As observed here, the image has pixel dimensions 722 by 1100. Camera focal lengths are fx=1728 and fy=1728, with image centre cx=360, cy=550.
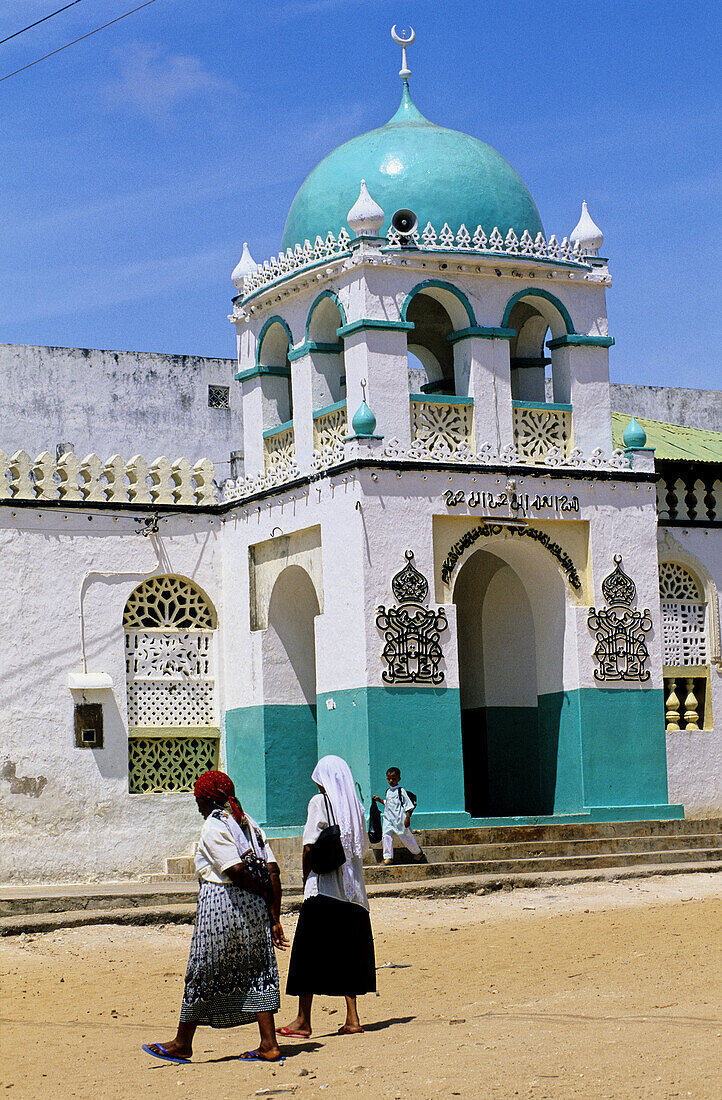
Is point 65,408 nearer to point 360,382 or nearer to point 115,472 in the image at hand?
point 115,472

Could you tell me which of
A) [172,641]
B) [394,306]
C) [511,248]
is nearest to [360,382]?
[394,306]

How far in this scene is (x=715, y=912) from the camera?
1234 centimetres

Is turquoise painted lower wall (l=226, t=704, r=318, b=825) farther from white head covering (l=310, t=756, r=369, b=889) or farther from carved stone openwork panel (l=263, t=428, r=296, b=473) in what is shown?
white head covering (l=310, t=756, r=369, b=889)

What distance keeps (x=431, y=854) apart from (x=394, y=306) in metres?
5.20

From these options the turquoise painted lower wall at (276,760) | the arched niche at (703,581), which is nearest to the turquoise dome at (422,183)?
the arched niche at (703,581)

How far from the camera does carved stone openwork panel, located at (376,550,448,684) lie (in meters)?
15.9

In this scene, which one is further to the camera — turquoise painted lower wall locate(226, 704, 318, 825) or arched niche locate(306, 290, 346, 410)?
turquoise painted lower wall locate(226, 704, 318, 825)

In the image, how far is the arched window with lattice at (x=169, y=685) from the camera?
1783 cm

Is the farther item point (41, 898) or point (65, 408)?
point (65, 408)

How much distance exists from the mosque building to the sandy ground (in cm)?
294

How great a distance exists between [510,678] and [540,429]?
2.71 m

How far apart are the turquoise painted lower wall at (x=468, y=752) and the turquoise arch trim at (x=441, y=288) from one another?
12.1 feet

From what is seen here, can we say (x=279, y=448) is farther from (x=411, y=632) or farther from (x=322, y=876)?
(x=322, y=876)

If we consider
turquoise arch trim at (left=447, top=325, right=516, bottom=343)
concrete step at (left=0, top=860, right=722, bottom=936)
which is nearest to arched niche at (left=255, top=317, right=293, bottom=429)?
turquoise arch trim at (left=447, top=325, right=516, bottom=343)
